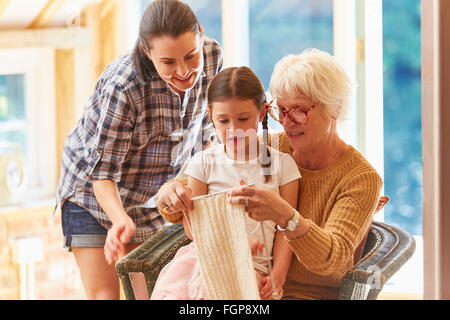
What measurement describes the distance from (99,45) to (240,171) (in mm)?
546

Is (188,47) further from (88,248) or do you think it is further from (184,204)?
(88,248)

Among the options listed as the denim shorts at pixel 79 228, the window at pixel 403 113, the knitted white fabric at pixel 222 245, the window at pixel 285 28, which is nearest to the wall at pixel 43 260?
the denim shorts at pixel 79 228

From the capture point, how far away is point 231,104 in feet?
4.42

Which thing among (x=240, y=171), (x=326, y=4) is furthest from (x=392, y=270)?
(x=326, y=4)

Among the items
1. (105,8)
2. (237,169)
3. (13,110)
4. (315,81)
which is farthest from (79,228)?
(315,81)

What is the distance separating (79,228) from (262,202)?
0.58 metres

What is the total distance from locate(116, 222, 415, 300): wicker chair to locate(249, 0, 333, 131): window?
0.50 m

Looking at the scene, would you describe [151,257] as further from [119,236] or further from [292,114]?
[292,114]

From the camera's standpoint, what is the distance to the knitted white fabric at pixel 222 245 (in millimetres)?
1336

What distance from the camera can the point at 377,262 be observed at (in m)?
1.43

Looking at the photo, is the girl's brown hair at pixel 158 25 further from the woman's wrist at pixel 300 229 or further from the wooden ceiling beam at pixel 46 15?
the woman's wrist at pixel 300 229

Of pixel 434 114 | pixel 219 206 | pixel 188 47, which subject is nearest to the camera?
pixel 219 206

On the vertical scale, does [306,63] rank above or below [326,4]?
below

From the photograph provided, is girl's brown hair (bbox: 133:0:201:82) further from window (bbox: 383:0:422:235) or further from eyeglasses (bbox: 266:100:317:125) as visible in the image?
window (bbox: 383:0:422:235)
